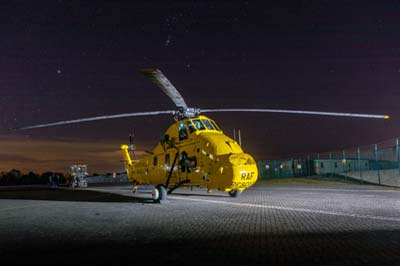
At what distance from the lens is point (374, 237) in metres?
9.52

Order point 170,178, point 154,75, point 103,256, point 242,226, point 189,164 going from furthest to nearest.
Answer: point 170,178
point 189,164
point 154,75
point 242,226
point 103,256

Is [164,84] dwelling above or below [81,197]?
above

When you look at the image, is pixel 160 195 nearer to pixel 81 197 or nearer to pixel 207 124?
pixel 207 124

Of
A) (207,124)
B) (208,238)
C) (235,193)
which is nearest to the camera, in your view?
(208,238)

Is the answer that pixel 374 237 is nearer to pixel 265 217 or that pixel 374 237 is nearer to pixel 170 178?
pixel 265 217

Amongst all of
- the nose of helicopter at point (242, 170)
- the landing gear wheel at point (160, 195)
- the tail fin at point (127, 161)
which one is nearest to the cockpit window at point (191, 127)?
the nose of helicopter at point (242, 170)

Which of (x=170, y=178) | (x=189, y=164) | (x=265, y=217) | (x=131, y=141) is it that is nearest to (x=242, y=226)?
(x=265, y=217)

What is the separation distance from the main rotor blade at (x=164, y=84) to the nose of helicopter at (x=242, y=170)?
3.51 meters

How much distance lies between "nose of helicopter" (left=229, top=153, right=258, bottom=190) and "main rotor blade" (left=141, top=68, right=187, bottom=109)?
3.51 metres

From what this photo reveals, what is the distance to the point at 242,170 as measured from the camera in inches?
658

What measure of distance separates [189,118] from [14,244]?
440 inches

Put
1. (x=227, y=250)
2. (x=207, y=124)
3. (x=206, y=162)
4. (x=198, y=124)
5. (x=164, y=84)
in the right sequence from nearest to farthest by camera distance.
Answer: (x=227, y=250), (x=164, y=84), (x=206, y=162), (x=198, y=124), (x=207, y=124)

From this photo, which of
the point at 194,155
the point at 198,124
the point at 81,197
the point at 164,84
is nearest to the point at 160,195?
the point at 194,155

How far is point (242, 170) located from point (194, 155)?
2882 millimetres
